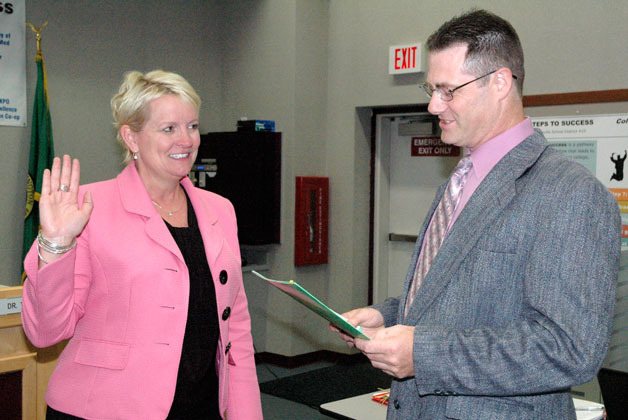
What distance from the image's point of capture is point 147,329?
6.29ft

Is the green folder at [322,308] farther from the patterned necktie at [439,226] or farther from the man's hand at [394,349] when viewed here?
the patterned necktie at [439,226]

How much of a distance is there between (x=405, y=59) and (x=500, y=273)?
15.1 feet

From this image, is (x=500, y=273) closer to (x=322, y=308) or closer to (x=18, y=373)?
(x=322, y=308)

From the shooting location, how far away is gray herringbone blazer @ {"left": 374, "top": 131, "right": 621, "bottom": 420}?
1306 millimetres

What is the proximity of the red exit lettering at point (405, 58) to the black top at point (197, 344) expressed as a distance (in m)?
4.00

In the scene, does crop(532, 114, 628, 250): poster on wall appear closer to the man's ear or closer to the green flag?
the man's ear

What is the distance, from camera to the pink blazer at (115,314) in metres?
1.85

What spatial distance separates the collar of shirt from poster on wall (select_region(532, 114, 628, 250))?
326 cm

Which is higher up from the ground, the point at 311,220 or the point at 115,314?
the point at 115,314

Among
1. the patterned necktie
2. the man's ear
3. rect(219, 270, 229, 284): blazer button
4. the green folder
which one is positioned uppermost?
the man's ear

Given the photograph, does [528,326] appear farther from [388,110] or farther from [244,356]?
[388,110]

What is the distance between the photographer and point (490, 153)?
156cm

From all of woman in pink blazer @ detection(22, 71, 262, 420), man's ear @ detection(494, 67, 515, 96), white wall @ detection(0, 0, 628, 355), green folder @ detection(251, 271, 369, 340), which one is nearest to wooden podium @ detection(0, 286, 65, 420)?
woman in pink blazer @ detection(22, 71, 262, 420)

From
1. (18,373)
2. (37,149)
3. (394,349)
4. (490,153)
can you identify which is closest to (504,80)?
(490,153)
